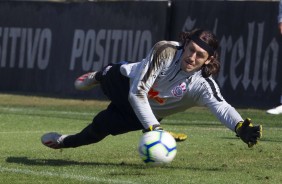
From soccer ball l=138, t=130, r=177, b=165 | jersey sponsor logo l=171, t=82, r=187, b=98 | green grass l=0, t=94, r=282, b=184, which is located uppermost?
jersey sponsor logo l=171, t=82, r=187, b=98

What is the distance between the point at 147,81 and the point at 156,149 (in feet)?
2.54

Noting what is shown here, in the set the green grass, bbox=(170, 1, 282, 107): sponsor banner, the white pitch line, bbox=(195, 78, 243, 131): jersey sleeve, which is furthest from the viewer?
bbox=(170, 1, 282, 107): sponsor banner

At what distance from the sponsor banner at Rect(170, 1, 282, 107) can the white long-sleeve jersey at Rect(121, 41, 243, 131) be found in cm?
959

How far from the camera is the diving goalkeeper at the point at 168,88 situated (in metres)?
9.50

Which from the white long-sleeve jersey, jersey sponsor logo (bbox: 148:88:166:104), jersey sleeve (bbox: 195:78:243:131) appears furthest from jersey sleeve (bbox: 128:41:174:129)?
jersey sleeve (bbox: 195:78:243:131)

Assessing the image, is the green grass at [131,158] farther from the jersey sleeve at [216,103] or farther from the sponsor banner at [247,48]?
the sponsor banner at [247,48]

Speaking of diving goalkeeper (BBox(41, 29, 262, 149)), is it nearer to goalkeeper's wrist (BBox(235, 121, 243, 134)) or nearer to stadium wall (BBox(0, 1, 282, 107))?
goalkeeper's wrist (BBox(235, 121, 243, 134))

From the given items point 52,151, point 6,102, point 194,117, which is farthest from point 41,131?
point 6,102

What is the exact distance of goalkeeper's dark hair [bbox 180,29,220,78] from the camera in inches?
376

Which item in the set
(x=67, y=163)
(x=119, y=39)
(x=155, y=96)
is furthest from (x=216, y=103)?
(x=119, y=39)

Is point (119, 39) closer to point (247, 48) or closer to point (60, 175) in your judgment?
point (247, 48)

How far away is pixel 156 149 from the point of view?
29.5 feet

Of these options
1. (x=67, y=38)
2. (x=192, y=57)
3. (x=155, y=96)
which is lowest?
(x=67, y=38)

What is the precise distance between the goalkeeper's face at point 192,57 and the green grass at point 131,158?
965 mm
